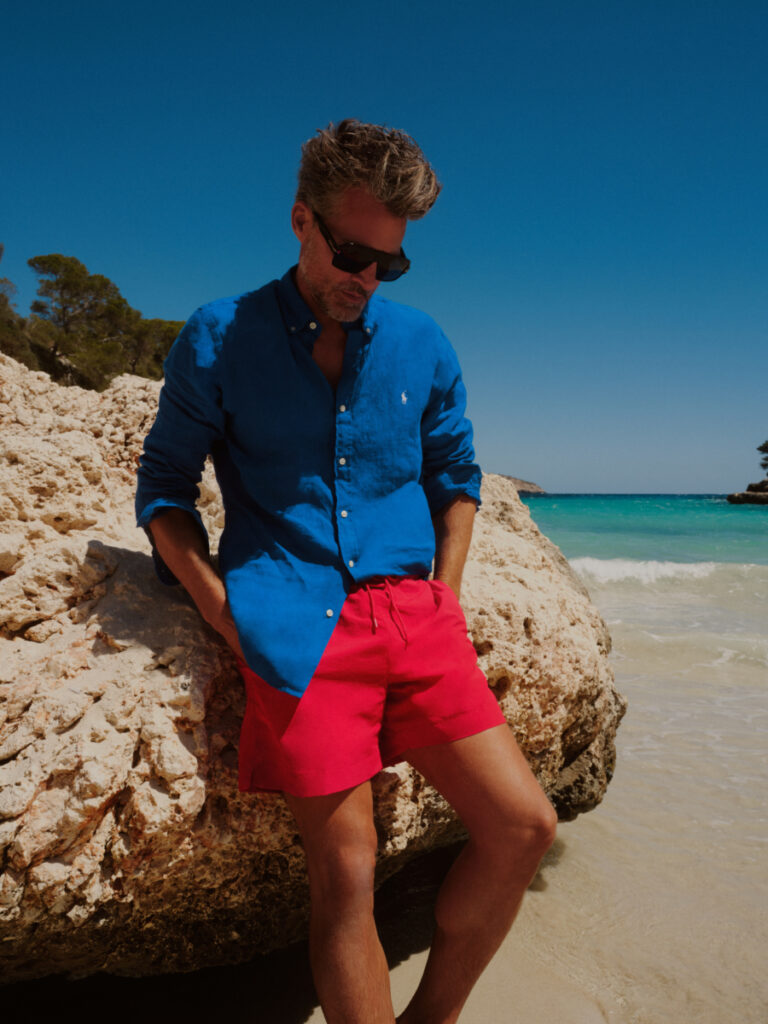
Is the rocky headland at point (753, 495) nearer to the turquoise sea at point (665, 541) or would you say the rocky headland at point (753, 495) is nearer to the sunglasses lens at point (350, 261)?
the turquoise sea at point (665, 541)

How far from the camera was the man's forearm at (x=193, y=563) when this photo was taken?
5.86ft

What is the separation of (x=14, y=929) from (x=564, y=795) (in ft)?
7.22

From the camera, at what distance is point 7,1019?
6.48 ft

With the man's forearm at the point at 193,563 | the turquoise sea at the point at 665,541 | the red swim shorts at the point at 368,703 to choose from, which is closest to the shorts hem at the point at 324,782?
the red swim shorts at the point at 368,703

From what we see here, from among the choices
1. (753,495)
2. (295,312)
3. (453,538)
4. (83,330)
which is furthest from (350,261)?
(753,495)

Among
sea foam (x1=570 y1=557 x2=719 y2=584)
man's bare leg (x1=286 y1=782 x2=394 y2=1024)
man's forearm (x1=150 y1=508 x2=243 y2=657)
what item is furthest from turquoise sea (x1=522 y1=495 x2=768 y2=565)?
man's bare leg (x1=286 y1=782 x2=394 y2=1024)

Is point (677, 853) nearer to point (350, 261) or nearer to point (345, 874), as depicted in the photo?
point (345, 874)

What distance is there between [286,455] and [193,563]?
0.38 meters

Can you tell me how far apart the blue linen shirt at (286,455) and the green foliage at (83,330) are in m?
23.6

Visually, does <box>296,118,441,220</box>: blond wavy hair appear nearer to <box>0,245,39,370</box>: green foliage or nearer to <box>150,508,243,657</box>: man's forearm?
<box>150,508,243,657</box>: man's forearm

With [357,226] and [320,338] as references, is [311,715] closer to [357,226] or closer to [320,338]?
[320,338]

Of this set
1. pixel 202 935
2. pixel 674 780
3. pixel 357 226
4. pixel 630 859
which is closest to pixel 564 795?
pixel 630 859

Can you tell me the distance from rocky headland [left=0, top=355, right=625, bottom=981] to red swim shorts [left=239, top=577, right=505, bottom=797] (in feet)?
0.68

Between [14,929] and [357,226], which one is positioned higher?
[357,226]
